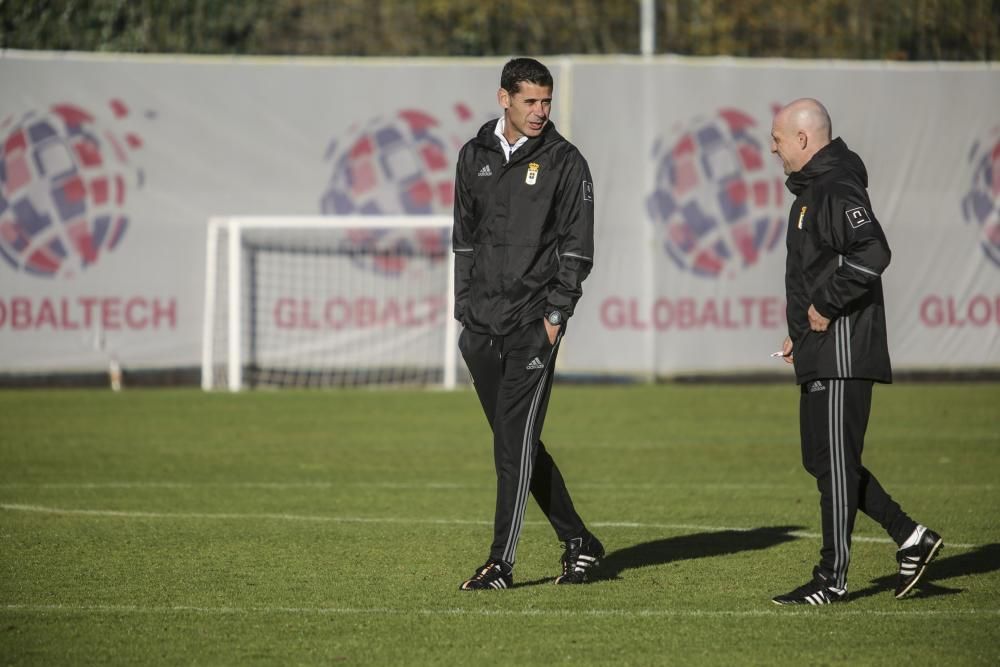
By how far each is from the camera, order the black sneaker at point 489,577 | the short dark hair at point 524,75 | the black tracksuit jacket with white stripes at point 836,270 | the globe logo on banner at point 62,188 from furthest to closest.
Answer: the globe logo on banner at point 62,188, the black sneaker at point 489,577, the short dark hair at point 524,75, the black tracksuit jacket with white stripes at point 836,270

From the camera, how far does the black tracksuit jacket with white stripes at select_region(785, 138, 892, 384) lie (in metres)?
6.17

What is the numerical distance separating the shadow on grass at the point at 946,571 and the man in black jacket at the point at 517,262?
1558 millimetres

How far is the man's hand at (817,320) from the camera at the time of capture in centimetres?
627

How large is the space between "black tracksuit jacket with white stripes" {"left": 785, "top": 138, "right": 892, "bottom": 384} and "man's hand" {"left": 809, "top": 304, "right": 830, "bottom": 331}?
0.07ft

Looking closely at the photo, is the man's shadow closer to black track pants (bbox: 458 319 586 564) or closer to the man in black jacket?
black track pants (bbox: 458 319 586 564)

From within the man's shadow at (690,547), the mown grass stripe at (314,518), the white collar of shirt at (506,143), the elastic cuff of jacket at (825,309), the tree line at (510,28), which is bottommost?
the mown grass stripe at (314,518)

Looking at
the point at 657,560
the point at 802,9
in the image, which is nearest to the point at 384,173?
the point at 802,9

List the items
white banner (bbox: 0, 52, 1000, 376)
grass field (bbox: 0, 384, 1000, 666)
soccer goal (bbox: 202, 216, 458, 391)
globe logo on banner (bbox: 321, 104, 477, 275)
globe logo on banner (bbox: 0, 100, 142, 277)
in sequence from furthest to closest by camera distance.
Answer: globe logo on banner (bbox: 321, 104, 477, 275) → soccer goal (bbox: 202, 216, 458, 391) → white banner (bbox: 0, 52, 1000, 376) → globe logo on banner (bbox: 0, 100, 142, 277) → grass field (bbox: 0, 384, 1000, 666)

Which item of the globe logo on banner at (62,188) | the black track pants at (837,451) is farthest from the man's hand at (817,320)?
the globe logo on banner at (62,188)

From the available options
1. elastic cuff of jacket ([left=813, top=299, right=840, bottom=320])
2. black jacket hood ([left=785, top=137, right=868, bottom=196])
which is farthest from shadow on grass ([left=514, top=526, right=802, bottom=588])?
black jacket hood ([left=785, top=137, right=868, bottom=196])

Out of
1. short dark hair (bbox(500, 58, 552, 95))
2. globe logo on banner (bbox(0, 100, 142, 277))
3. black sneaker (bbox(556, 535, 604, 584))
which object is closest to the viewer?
short dark hair (bbox(500, 58, 552, 95))

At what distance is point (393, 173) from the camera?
1697 centimetres

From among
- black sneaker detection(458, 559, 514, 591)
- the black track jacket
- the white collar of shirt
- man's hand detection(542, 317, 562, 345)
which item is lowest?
black sneaker detection(458, 559, 514, 591)

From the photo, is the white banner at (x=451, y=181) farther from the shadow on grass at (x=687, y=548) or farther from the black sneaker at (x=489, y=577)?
the black sneaker at (x=489, y=577)
